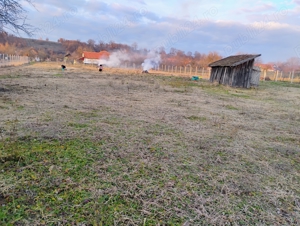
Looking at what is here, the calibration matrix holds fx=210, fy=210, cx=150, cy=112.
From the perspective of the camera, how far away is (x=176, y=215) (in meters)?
2.12

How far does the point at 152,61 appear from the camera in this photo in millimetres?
45469

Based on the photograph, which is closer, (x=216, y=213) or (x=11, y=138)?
(x=216, y=213)

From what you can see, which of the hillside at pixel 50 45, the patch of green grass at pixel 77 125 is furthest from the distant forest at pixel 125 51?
the patch of green grass at pixel 77 125

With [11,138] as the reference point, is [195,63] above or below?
above

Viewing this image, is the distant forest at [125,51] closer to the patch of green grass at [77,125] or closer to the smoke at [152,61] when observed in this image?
the smoke at [152,61]

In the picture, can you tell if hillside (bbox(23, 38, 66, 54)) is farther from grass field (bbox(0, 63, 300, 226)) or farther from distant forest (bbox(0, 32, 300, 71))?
grass field (bbox(0, 63, 300, 226))

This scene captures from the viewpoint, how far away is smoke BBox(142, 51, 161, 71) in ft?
144

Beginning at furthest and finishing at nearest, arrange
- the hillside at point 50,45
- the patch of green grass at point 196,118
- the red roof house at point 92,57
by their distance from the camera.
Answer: the hillside at point 50,45, the red roof house at point 92,57, the patch of green grass at point 196,118

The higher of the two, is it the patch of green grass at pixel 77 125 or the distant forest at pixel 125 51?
the distant forest at pixel 125 51

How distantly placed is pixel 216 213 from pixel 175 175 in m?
0.81

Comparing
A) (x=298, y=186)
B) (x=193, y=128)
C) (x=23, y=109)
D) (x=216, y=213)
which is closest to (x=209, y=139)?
(x=193, y=128)

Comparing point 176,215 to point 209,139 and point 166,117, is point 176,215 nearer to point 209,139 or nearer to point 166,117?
point 209,139

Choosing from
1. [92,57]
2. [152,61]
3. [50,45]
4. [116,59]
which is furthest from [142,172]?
[50,45]

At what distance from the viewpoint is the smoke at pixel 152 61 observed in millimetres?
43844
